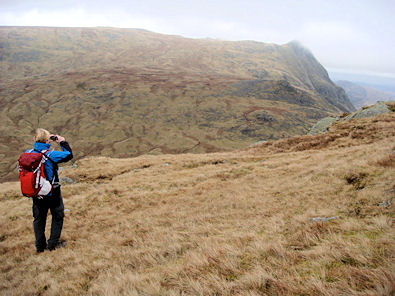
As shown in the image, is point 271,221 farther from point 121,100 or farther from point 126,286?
point 121,100

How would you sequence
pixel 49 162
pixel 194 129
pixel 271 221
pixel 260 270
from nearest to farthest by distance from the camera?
pixel 260 270
pixel 49 162
pixel 271 221
pixel 194 129

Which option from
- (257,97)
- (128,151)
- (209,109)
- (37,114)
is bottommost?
(128,151)

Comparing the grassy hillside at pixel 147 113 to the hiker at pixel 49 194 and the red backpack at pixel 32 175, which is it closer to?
the hiker at pixel 49 194

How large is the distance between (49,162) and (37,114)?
131 m

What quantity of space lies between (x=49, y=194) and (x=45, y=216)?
86 centimetres

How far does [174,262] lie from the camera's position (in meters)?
5.15

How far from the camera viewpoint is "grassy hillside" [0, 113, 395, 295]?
3.57 m

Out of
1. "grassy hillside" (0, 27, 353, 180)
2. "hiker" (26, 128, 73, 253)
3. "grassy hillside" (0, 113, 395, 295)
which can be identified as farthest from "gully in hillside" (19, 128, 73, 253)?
"grassy hillside" (0, 27, 353, 180)

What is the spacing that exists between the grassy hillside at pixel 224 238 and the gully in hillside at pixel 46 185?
2.14ft

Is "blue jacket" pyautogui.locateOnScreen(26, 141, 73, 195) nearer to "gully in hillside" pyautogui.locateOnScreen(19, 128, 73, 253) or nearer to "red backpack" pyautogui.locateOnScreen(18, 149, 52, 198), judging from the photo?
"gully in hillside" pyautogui.locateOnScreen(19, 128, 73, 253)

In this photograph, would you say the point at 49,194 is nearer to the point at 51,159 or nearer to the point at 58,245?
the point at 51,159

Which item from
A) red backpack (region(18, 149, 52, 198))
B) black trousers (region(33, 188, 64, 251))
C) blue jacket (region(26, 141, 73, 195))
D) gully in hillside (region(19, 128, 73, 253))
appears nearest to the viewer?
red backpack (region(18, 149, 52, 198))

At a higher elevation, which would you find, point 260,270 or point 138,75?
point 138,75

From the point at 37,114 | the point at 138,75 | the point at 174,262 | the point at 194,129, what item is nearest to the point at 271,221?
the point at 174,262
